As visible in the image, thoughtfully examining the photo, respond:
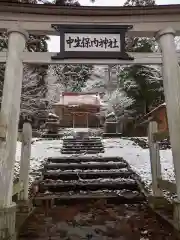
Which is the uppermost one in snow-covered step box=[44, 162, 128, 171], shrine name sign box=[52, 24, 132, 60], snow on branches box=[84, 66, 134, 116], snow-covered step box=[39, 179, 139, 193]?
snow on branches box=[84, 66, 134, 116]

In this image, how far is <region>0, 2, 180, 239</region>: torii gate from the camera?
12.6 feet

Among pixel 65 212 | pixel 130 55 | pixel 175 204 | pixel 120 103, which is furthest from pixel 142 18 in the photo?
pixel 120 103

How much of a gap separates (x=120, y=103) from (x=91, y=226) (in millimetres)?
15827

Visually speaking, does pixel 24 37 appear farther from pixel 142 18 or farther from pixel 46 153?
pixel 46 153

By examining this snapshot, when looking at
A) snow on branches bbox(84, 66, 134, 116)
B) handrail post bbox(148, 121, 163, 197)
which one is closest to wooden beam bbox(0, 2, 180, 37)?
handrail post bbox(148, 121, 163, 197)

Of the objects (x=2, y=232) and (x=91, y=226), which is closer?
(x=2, y=232)

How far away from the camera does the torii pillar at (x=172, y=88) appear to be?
3.61m

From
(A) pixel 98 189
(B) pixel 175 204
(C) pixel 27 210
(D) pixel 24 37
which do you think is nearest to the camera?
(B) pixel 175 204

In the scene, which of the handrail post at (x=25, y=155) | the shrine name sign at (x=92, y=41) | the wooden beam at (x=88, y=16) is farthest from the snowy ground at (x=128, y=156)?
the wooden beam at (x=88, y=16)

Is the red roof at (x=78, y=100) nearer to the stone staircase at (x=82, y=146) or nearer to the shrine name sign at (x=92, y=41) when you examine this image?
the stone staircase at (x=82, y=146)

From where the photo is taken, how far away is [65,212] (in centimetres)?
465

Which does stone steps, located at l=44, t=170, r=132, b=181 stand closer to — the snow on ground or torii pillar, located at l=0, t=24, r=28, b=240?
the snow on ground

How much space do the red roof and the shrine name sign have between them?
15380mm

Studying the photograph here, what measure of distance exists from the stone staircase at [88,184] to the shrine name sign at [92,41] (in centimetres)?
297
